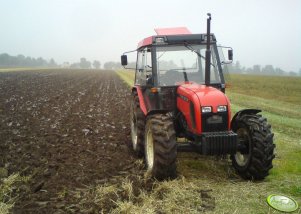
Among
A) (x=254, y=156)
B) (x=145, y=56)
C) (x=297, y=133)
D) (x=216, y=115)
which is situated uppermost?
(x=145, y=56)

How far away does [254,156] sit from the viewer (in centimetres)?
507

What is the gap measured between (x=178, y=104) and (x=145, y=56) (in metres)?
1.36

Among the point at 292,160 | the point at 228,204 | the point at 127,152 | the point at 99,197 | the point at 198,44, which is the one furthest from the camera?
the point at 127,152

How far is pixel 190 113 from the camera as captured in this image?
211 inches

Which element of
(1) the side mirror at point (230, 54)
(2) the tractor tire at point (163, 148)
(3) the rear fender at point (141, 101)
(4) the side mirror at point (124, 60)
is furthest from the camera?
(4) the side mirror at point (124, 60)

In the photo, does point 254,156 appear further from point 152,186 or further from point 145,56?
point 145,56

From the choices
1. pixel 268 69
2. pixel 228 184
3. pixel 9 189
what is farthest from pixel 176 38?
pixel 268 69

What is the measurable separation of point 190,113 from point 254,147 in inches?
44.1

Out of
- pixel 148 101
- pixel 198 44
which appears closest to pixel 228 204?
pixel 148 101

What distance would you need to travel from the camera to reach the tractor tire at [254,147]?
502 centimetres

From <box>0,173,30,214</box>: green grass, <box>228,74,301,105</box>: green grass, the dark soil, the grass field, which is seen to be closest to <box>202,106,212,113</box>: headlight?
the grass field

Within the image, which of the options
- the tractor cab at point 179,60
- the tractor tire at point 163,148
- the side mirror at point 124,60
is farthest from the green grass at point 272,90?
the tractor tire at point 163,148

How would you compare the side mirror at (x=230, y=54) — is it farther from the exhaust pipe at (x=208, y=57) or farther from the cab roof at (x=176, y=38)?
the exhaust pipe at (x=208, y=57)

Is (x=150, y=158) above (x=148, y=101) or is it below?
below
